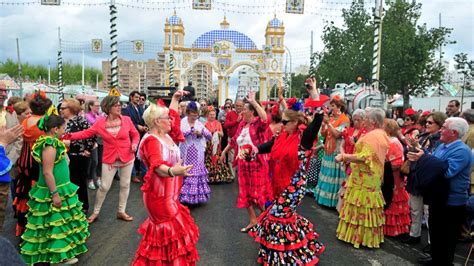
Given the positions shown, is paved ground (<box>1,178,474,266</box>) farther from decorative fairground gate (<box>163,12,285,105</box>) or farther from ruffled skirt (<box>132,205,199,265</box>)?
decorative fairground gate (<box>163,12,285,105</box>)

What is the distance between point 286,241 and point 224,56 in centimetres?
4459

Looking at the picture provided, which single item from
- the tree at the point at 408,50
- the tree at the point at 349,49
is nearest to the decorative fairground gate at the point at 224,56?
the tree at the point at 349,49

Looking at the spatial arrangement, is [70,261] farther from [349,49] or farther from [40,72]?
[40,72]

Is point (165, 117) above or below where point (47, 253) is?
above

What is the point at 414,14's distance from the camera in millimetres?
23500

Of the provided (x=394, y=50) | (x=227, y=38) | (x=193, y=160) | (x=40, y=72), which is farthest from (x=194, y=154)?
(x=40, y=72)

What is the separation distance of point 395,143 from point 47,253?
4826 millimetres

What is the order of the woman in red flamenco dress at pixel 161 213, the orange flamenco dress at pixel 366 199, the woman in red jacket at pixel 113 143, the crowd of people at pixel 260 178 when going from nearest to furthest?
the woman in red flamenco dress at pixel 161 213 → the crowd of people at pixel 260 178 → the orange flamenco dress at pixel 366 199 → the woman in red jacket at pixel 113 143

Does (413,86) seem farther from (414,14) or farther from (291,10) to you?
(291,10)

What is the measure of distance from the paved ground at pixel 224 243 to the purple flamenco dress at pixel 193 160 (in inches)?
9.6

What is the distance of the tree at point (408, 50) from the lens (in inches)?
849

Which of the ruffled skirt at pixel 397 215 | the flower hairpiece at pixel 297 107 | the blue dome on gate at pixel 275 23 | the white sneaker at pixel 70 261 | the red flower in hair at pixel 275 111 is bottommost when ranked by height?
the white sneaker at pixel 70 261

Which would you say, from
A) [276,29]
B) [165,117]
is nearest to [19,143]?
[165,117]

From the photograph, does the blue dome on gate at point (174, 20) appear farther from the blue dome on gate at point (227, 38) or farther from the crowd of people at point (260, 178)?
the crowd of people at point (260, 178)
